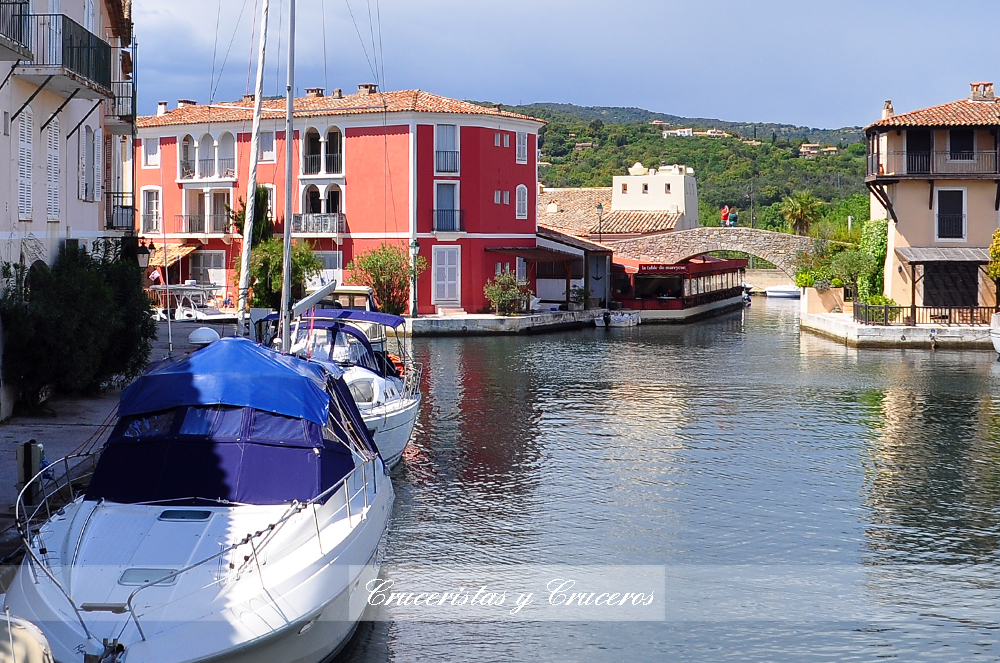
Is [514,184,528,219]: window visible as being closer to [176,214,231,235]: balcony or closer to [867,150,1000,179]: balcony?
[176,214,231,235]: balcony

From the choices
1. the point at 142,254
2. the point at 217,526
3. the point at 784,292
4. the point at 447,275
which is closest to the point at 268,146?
the point at 447,275

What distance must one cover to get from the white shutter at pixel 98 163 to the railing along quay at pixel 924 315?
91.7 feet

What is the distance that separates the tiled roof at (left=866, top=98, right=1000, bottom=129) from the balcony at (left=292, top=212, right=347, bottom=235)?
2222 cm

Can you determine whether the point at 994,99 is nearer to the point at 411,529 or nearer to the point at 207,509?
the point at 411,529

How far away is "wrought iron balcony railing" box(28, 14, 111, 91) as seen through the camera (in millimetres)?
21281

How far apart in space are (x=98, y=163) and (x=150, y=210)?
2881cm

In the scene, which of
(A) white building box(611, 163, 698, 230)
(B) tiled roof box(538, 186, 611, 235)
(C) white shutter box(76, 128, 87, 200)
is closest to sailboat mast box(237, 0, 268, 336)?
(C) white shutter box(76, 128, 87, 200)

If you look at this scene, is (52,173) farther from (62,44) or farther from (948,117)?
(948,117)

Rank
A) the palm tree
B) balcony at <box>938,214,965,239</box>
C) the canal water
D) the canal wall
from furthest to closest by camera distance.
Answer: the palm tree
balcony at <box>938,214,965,239</box>
the canal wall
the canal water

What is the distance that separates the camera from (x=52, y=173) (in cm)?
2341

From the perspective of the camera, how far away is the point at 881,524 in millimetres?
16828

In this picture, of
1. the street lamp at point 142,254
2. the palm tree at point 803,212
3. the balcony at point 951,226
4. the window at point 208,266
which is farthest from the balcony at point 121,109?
the palm tree at point 803,212

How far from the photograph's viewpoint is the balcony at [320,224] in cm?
5103

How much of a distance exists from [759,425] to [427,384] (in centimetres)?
946
